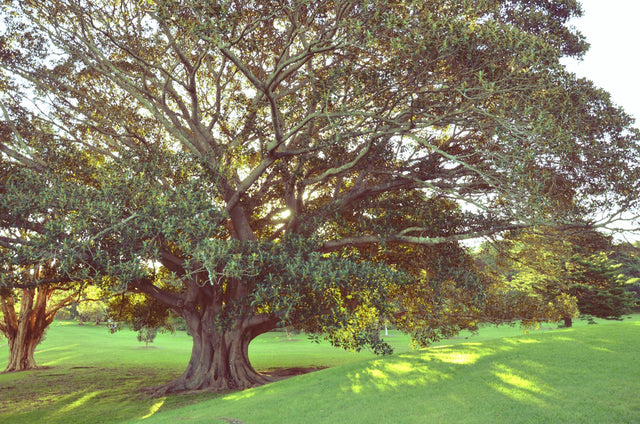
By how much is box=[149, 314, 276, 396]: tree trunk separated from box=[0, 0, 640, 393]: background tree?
0.08 meters

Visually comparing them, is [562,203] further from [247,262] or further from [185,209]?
[185,209]

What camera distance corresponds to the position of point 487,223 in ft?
52.4

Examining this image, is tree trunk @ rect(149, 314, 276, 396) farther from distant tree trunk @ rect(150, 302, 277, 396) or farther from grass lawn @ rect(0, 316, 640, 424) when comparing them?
grass lawn @ rect(0, 316, 640, 424)

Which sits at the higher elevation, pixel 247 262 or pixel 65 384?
pixel 247 262

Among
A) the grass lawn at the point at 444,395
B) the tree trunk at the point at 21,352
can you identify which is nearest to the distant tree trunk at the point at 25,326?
the tree trunk at the point at 21,352

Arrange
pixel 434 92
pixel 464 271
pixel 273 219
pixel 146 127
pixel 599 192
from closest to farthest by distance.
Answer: pixel 434 92
pixel 599 192
pixel 464 271
pixel 146 127
pixel 273 219

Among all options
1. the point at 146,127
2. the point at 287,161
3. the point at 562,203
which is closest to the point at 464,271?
the point at 562,203

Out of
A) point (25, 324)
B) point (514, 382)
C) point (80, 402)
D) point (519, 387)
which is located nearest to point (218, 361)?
point (80, 402)

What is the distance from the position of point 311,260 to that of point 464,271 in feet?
22.5

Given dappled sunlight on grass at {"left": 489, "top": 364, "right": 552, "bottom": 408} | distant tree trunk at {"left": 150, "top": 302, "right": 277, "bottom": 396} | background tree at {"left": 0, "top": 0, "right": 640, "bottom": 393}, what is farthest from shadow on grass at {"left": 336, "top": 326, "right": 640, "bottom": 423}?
distant tree trunk at {"left": 150, "top": 302, "right": 277, "bottom": 396}

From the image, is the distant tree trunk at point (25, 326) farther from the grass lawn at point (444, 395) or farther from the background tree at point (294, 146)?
the background tree at point (294, 146)

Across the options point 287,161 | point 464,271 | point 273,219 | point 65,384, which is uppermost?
point 287,161

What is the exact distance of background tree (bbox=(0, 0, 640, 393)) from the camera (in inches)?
Answer: 464

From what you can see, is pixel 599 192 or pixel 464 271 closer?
pixel 599 192
